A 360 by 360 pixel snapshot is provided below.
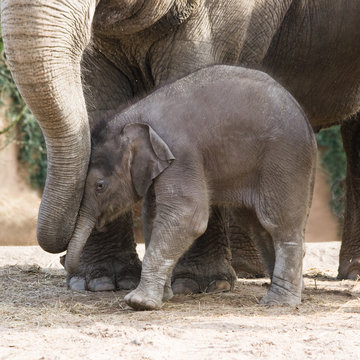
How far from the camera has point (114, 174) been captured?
18.8 feet

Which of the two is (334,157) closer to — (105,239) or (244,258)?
(244,258)

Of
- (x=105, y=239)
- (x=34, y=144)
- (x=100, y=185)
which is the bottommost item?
(x=105, y=239)

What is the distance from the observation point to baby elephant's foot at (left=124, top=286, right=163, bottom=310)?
545 centimetres

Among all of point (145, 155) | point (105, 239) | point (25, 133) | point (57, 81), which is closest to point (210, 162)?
→ point (145, 155)

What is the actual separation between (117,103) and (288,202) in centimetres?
160

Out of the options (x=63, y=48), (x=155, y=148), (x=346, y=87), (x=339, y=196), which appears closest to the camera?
(x=63, y=48)

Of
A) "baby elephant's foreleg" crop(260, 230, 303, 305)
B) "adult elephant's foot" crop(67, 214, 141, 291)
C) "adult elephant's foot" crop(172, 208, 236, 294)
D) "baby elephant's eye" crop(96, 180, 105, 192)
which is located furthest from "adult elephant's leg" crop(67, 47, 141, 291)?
"baby elephant's foreleg" crop(260, 230, 303, 305)

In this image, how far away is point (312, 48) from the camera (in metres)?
7.30

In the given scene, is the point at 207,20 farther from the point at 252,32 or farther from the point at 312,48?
the point at 312,48

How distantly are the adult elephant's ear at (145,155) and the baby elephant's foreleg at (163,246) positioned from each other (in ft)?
0.70

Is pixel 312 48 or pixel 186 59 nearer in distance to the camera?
pixel 186 59

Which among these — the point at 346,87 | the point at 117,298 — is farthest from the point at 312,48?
the point at 117,298

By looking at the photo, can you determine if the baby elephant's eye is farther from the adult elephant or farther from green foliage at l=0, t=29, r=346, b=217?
green foliage at l=0, t=29, r=346, b=217

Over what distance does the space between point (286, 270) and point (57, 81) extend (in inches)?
70.2
